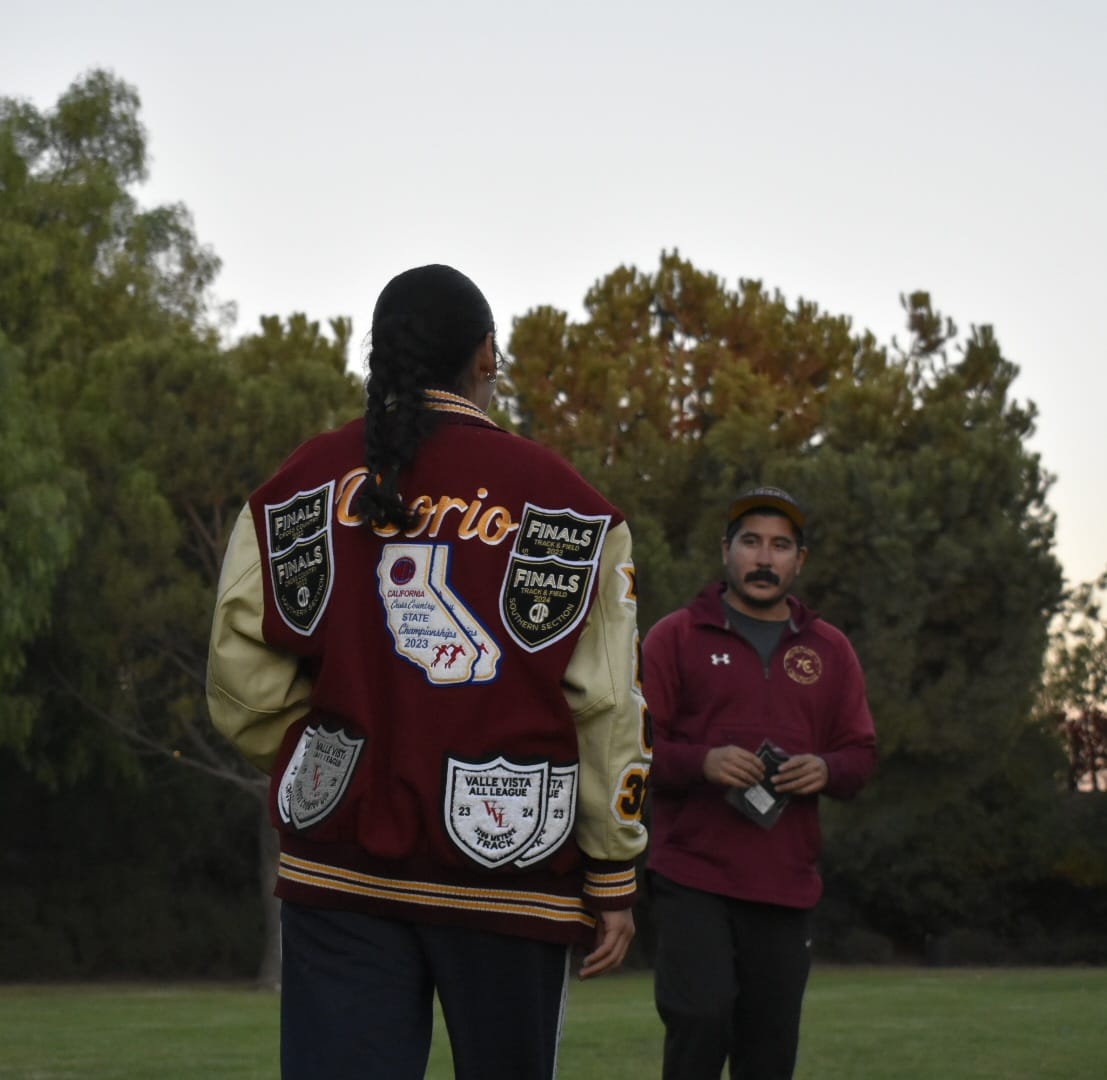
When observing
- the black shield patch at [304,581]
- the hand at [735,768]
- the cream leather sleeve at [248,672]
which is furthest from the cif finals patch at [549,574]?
Result: the hand at [735,768]

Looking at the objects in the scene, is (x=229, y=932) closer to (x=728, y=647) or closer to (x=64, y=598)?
(x=64, y=598)

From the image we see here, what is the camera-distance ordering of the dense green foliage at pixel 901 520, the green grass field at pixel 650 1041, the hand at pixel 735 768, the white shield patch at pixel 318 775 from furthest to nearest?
the dense green foliage at pixel 901 520
the green grass field at pixel 650 1041
the hand at pixel 735 768
the white shield patch at pixel 318 775

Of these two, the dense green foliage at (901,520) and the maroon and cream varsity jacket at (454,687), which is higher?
the dense green foliage at (901,520)

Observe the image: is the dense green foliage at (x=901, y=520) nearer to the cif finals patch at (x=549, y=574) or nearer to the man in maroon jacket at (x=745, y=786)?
the man in maroon jacket at (x=745, y=786)

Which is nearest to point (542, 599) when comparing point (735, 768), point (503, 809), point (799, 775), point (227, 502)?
point (503, 809)

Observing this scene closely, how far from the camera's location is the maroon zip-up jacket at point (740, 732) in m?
5.52

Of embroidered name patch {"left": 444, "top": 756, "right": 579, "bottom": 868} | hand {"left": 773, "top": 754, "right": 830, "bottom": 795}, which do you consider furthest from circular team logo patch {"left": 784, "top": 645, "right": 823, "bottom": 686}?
embroidered name patch {"left": 444, "top": 756, "right": 579, "bottom": 868}

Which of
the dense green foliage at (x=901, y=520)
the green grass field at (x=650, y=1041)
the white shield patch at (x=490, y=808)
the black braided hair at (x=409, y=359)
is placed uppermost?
the dense green foliage at (x=901, y=520)

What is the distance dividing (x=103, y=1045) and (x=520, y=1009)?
26.3 ft

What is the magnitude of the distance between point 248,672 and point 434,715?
1.34 feet

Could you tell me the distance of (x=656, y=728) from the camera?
5762mm

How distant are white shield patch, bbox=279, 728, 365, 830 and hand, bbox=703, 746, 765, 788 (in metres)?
2.42

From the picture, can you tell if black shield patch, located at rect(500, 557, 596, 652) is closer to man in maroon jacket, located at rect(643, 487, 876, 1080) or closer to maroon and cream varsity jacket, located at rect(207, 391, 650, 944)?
maroon and cream varsity jacket, located at rect(207, 391, 650, 944)

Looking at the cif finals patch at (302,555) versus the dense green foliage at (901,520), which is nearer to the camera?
the cif finals patch at (302,555)
